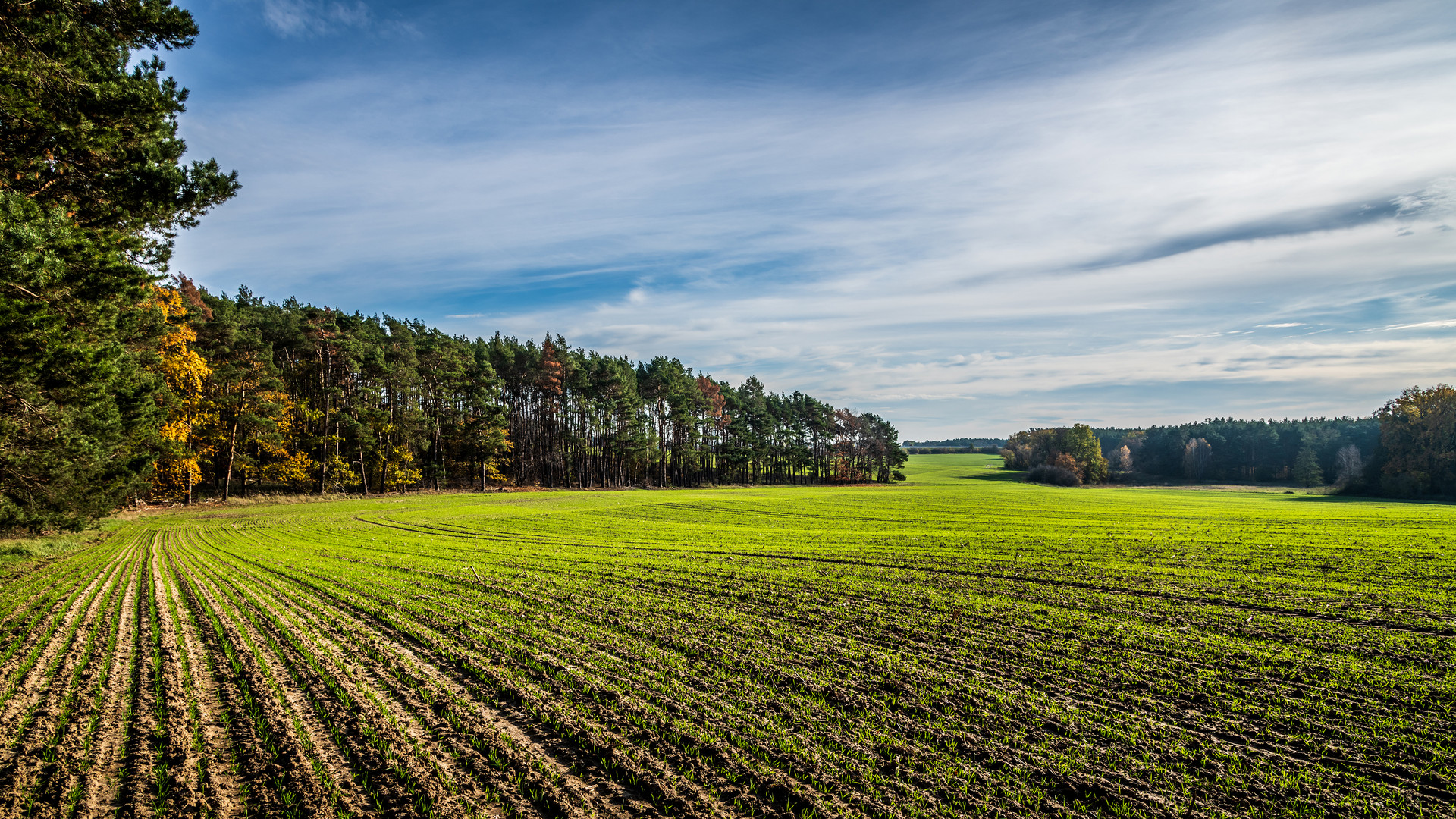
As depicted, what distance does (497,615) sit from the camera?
491 inches

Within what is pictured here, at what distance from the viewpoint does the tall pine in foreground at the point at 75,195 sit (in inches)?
428

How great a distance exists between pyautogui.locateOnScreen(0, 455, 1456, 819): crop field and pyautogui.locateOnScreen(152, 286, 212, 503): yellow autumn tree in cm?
2026

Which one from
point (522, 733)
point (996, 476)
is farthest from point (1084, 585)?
point (996, 476)

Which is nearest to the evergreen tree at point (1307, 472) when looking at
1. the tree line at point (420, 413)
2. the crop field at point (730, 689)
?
the tree line at point (420, 413)

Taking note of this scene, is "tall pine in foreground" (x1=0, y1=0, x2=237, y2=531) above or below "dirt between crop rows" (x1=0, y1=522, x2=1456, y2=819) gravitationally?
above

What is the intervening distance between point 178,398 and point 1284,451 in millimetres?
173569

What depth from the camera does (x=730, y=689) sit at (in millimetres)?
8328

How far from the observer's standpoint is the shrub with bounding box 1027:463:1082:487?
104 metres

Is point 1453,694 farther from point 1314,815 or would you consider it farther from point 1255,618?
point 1314,815

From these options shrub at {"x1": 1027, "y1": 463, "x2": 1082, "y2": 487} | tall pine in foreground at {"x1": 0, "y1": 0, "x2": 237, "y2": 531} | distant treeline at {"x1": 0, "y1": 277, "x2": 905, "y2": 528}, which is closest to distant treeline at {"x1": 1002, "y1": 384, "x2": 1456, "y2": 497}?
shrub at {"x1": 1027, "y1": 463, "x2": 1082, "y2": 487}

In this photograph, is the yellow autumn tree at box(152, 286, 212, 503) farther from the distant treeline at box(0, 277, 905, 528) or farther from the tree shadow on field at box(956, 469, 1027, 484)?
the tree shadow on field at box(956, 469, 1027, 484)

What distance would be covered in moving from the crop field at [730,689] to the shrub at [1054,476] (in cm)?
9297

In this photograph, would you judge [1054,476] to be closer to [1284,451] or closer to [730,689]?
[1284,451]

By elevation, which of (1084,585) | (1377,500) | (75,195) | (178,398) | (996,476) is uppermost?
(75,195)
